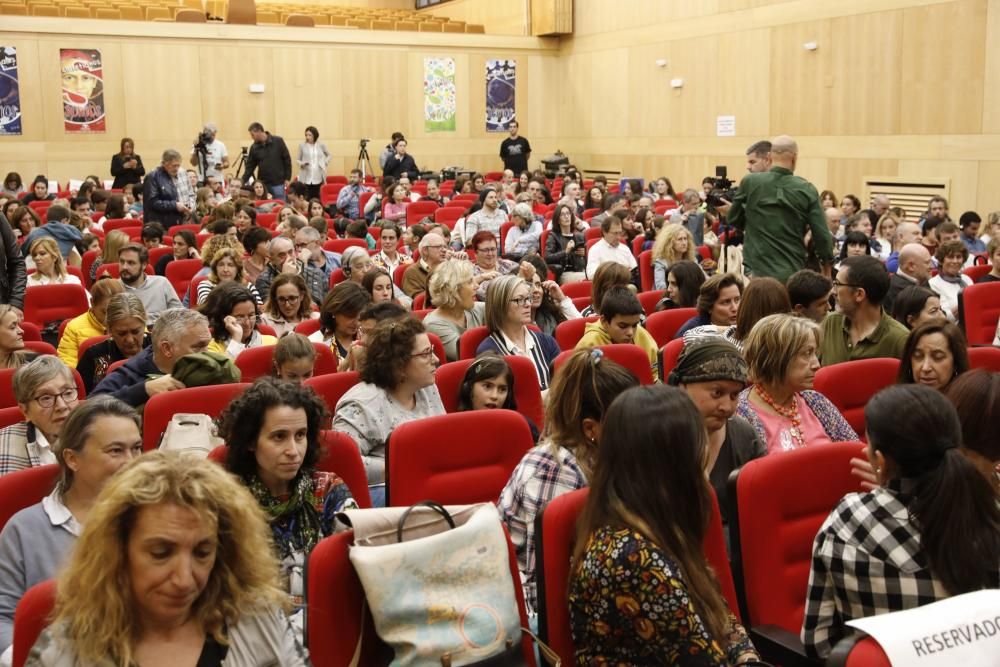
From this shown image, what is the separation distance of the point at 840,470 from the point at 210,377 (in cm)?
249

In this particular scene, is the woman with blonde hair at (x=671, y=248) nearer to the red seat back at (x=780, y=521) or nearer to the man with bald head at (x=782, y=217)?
the man with bald head at (x=782, y=217)

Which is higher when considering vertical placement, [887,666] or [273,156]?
[273,156]

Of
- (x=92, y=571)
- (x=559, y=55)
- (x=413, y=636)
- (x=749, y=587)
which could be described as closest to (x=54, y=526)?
(x=92, y=571)

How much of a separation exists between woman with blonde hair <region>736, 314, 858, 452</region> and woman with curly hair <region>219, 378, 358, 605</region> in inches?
61.7

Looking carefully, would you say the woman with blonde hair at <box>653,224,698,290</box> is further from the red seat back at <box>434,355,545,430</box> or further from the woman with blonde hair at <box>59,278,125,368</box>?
the woman with blonde hair at <box>59,278,125,368</box>

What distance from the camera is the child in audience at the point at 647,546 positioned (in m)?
2.04

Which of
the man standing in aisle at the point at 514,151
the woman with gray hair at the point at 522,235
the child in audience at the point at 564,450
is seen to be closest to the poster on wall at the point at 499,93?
the man standing in aisle at the point at 514,151

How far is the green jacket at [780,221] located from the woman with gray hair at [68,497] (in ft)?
15.4

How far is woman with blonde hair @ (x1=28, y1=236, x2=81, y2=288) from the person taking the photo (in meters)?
6.98

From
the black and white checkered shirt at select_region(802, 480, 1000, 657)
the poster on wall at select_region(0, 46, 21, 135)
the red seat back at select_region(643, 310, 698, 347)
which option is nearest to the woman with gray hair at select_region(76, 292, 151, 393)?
the red seat back at select_region(643, 310, 698, 347)

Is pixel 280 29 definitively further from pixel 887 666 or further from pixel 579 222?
pixel 887 666

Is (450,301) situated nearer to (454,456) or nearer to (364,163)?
(454,456)

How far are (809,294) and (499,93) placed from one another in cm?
1480

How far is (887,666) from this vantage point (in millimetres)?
1575
